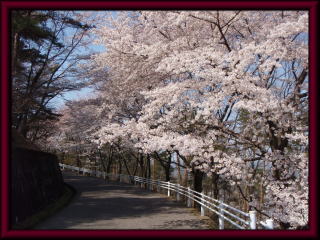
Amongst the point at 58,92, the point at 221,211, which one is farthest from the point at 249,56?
the point at 58,92

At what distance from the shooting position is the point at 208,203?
12.8 metres

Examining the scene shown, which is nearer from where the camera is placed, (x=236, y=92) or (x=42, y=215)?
(x=236, y=92)

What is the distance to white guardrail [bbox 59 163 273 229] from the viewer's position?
27.2 ft

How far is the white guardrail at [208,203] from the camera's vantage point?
8297mm

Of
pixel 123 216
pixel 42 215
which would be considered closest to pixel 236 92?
pixel 123 216

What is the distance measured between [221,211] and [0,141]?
679 cm

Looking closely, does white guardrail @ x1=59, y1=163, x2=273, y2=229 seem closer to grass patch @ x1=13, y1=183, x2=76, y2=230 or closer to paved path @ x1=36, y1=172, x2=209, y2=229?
paved path @ x1=36, y1=172, x2=209, y2=229

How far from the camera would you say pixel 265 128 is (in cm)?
1223

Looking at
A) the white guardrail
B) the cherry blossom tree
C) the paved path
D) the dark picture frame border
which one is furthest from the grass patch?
the white guardrail
